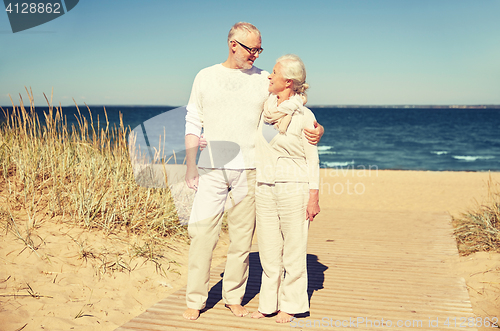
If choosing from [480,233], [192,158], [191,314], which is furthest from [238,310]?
[480,233]

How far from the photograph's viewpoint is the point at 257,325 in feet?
8.41

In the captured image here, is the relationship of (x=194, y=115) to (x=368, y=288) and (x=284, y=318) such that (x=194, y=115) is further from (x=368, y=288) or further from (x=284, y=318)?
(x=368, y=288)

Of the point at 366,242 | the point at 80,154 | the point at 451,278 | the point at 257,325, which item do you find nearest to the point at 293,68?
the point at 257,325

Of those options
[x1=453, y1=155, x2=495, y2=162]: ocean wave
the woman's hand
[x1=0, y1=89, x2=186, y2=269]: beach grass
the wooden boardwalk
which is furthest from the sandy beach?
[x1=453, y1=155, x2=495, y2=162]: ocean wave

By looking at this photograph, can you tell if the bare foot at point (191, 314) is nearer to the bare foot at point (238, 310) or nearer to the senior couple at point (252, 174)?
the senior couple at point (252, 174)

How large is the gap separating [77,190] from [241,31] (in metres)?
2.70

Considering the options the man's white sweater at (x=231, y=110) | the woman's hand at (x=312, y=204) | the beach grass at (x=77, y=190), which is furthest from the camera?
the beach grass at (x=77, y=190)

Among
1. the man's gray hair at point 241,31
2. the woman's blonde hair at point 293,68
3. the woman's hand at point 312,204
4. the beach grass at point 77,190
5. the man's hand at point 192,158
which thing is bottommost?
the beach grass at point 77,190

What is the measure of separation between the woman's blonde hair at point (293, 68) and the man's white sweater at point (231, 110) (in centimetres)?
25

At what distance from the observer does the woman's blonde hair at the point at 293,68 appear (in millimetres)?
2426

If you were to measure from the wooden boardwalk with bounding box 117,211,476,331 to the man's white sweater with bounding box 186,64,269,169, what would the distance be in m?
1.08

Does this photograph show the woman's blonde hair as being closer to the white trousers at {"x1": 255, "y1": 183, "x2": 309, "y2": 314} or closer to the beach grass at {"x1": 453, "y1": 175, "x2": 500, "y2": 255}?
the white trousers at {"x1": 255, "y1": 183, "x2": 309, "y2": 314}

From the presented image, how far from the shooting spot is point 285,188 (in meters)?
2.57

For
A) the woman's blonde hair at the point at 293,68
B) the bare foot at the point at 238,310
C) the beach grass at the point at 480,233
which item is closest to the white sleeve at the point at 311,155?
the woman's blonde hair at the point at 293,68
